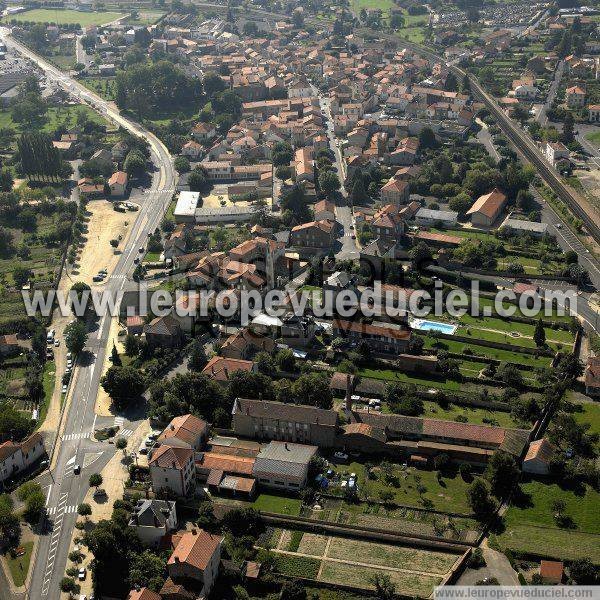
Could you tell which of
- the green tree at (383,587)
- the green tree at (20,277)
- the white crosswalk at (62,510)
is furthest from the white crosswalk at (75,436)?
the green tree at (20,277)

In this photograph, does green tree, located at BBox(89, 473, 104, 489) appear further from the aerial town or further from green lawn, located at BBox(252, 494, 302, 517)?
green lawn, located at BBox(252, 494, 302, 517)

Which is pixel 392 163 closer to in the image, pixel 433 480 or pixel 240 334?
pixel 240 334

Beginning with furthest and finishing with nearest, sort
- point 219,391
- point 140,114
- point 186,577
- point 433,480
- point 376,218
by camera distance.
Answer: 1. point 140,114
2. point 376,218
3. point 219,391
4. point 433,480
5. point 186,577

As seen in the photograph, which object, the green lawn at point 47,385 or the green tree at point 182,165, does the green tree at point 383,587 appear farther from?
the green tree at point 182,165

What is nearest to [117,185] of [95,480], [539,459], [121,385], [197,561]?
[121,385]

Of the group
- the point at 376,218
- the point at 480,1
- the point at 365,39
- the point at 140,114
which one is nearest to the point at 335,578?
the point at 376,218

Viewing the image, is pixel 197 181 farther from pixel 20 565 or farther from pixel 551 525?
pixel 551 525
